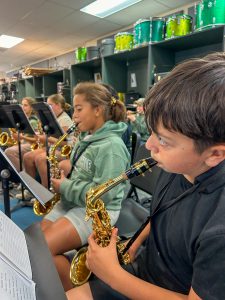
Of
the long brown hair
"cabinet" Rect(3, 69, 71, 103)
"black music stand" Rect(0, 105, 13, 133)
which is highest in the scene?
"cabinet" Rect(3, 69, 71, 103)

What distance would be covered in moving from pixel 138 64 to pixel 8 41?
4.17m

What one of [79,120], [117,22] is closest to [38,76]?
[117,22]

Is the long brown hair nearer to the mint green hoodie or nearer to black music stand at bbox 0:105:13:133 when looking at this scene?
the mint green hoodie

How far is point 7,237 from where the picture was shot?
69 cm

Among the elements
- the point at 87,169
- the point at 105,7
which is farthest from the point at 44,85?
the point at 87,169

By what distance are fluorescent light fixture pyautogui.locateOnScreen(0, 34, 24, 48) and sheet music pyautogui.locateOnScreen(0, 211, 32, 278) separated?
241 inches

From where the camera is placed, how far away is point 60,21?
4.58 metres

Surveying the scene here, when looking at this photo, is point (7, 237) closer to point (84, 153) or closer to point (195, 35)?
point (84, 153)

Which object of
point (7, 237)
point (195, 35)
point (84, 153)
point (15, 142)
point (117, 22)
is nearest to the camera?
point (7, 237)

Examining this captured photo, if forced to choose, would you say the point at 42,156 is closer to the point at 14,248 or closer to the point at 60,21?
the point at 14,248

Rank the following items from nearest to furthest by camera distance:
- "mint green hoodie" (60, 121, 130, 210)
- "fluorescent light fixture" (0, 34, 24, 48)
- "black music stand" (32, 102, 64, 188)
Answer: "mint green hoodie" (60, 121, 130, 210) → "black music stand" (32, 102, 64, 188) → "fluorescent light fixture" (0, 34, 24, 48)

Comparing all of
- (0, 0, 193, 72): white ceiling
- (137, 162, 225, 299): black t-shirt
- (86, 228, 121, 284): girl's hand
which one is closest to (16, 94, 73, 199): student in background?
(0, 0, 193, 72): white ceiling

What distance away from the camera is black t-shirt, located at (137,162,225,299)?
0.53 metres

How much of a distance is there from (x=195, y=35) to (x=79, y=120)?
172 cm
